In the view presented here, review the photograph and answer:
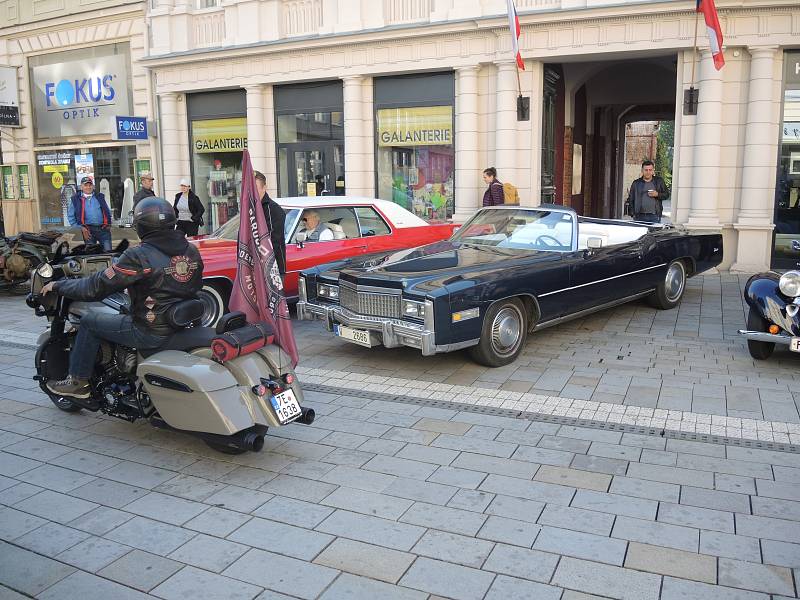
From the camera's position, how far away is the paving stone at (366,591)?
317 centimetres

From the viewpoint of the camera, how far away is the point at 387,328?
6418 mm

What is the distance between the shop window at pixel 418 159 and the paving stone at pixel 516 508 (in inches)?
435

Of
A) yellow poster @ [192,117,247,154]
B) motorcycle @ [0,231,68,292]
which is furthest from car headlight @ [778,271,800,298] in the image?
yellow poster @ [192,117,247,154]

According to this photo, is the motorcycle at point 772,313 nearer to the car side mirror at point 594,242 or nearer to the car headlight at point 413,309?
the car side mirror at point 594,242

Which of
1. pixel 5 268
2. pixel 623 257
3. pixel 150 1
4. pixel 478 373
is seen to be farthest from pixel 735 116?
pixel 150 1

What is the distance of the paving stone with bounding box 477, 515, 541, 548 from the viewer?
11.9 ft

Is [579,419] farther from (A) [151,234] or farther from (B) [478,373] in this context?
(A) [151,234]

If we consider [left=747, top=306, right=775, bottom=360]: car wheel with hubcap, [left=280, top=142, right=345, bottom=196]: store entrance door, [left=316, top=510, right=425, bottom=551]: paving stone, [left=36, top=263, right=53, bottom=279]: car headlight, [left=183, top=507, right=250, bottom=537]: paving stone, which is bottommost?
[left=183, top=507, right=250, bottom=537]: paving stone

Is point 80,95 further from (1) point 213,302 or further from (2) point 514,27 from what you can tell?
(1) point 213,302

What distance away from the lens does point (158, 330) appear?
4723mm

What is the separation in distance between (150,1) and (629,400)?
16024 millimetres

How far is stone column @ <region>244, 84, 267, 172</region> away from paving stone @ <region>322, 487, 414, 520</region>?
42.4 ft

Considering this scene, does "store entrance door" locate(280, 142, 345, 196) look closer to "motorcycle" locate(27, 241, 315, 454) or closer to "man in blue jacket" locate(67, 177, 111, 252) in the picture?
"man in blue jacket" locate(67, 177, 111, 252)

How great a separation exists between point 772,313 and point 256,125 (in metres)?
12.4
